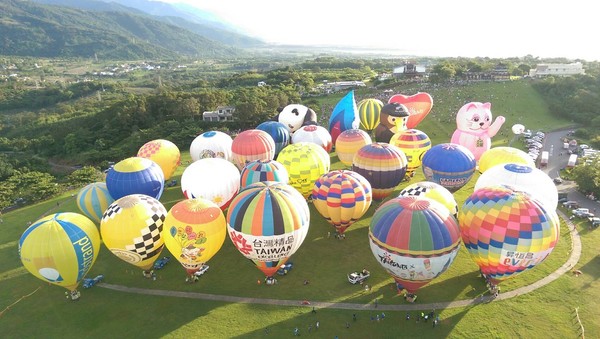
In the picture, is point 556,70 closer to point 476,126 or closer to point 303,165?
point 476,126

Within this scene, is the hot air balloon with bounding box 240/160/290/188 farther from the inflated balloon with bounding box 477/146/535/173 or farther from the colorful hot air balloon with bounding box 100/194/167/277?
the inflated balloon with bounding box 477/146/535/173

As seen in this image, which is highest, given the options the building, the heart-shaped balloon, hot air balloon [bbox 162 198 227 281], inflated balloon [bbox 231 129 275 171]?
the building

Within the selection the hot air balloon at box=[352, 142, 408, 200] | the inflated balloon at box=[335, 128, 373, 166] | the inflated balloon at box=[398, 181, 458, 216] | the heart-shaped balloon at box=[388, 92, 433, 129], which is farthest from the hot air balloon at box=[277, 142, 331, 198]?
the heart-shaped balloon at box=[388, 92, 433, 129]

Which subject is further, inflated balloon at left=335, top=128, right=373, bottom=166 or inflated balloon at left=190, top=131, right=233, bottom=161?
inflated balloon at left=190, top=131, right=233, bottom=161

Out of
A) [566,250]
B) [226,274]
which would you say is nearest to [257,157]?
[226,274]

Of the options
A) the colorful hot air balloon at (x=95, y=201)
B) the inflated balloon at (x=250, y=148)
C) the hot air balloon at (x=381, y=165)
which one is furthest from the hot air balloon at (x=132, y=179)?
the hot air balloon at (x=381, y=165)

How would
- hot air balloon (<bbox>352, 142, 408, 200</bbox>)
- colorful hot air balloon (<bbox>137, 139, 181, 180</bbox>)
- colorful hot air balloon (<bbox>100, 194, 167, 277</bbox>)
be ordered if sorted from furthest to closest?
colorful hot air balloon (<bbox>137, 139, 181, 180</bbox>), hot air balloon (<bbox>352, 142, 408, 200</bbox>), colorful hot air balloon (<bbox>100, 194, 167, 277</bbox>)

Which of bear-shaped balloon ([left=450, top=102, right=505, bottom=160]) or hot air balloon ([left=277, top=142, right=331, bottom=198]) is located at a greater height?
bear-shaped balloon ([left=450, top=102, right=505, bottom=160])

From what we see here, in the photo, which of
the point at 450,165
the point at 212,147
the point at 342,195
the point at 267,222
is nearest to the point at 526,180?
the point at 450,165
